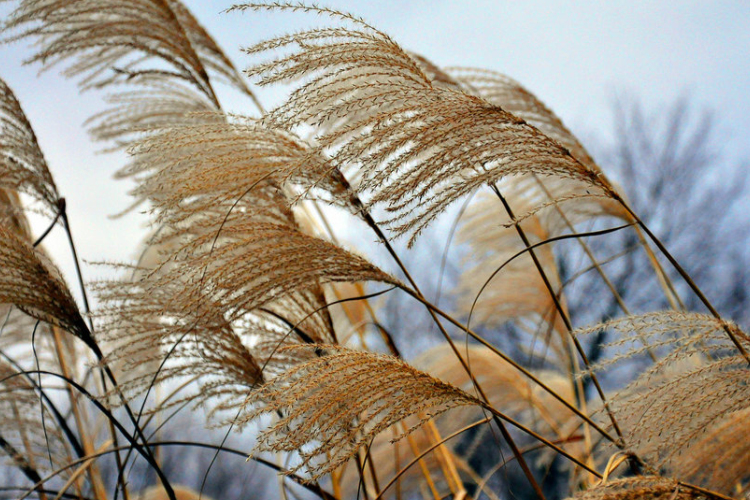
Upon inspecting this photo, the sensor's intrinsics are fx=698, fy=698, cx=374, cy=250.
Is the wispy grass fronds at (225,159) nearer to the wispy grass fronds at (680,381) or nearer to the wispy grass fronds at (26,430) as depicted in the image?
the wispy grass fronds at (680,381)

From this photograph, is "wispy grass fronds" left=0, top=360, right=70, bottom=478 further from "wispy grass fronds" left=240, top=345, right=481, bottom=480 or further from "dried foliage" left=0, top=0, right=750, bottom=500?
"wispy grass fronds" left=240, top=345, right=481, bottom=480

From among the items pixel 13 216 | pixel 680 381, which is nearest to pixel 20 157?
pixel 13 216

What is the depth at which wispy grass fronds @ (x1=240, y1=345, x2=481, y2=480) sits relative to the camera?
1.10 metres

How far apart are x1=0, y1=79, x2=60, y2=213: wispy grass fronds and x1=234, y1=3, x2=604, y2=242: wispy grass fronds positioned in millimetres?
1031

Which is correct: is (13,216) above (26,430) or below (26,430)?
above

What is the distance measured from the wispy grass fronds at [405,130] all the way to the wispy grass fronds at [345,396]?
0.23m

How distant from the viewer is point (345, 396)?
1.13m

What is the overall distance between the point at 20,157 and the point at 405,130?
129 cm

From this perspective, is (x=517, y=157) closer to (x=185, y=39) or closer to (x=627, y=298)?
(x=185, y=39)

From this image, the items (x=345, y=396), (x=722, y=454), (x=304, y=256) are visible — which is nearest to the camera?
(x=345, y=396)

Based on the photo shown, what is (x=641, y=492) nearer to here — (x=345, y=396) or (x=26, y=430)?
(x=345, y=396)

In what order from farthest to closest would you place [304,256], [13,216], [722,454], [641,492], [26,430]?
1. [26,430]
2. [13,216]
3. [722,454]
4. [304,256]
5. [641,492]

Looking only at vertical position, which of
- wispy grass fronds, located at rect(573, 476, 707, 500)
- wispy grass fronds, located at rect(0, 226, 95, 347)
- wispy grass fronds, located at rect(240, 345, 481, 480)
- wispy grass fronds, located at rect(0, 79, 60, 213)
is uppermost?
wispy grass fronds, located at rect(0, 79, 60, 213)

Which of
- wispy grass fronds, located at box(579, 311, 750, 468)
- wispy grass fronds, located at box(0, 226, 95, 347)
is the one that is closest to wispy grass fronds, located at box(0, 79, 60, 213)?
wispy grass fronds, located at box(0, 226, 95, 347)
